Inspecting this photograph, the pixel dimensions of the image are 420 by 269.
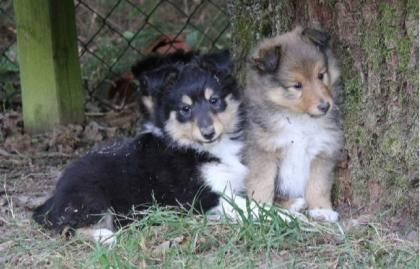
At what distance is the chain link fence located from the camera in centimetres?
838

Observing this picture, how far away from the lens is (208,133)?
5.23 meters

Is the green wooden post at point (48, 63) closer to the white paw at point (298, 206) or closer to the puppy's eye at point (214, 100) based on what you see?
the puppy's eye at point (214, 100)

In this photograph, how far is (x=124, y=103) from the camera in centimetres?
841

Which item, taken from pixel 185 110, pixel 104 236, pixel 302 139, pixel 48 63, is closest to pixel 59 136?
pixel 48 63

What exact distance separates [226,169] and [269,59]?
713mm

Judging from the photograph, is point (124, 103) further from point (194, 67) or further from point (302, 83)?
point (302, 83)

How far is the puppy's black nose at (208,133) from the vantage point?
5.23 meters

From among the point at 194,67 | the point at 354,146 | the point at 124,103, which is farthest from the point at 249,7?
the point at 124,103

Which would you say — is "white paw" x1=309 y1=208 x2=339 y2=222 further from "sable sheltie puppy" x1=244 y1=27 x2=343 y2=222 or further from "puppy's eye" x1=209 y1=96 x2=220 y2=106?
"puppy's eye" x1=209 y1=96 x2=220 y2=106

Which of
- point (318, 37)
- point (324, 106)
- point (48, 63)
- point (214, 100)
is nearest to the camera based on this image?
point (324, 106)

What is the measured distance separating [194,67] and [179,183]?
694mm

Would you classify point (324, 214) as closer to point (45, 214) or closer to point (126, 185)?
point (126, 185)

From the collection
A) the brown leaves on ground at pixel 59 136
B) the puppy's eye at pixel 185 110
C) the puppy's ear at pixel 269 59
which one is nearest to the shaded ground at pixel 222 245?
the puppy's eye at pixel 185 110

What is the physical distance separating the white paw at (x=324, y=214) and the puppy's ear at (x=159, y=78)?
1130mm
